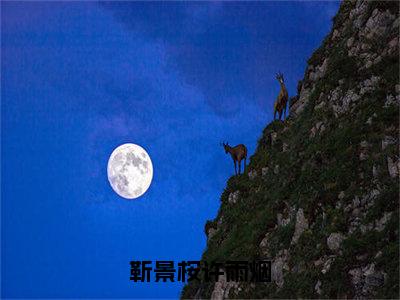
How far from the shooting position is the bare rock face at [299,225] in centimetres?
2666

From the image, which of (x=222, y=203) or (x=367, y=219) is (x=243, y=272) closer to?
(x=367, y=219)

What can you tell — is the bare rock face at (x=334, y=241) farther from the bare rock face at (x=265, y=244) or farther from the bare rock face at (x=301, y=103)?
the bare rock face at (x=301, y=103)

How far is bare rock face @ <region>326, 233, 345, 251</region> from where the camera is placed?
23781 millimetres

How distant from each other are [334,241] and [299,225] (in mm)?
3145

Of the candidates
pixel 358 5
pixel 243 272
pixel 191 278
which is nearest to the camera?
pixel 243 272

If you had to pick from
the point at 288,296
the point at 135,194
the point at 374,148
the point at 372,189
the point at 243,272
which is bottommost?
the point at 288,296

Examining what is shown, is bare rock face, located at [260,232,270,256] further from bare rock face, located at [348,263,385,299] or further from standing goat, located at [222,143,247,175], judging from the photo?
standing goat, located at [222,143,247,175]

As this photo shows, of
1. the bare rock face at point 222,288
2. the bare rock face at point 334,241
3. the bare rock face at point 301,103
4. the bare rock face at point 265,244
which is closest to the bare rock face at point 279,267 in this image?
the bare rock face at point 265,244

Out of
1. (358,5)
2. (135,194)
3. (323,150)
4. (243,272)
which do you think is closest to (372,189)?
(323,150)

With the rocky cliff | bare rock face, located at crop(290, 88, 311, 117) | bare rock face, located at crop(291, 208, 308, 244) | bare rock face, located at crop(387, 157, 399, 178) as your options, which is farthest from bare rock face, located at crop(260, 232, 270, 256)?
bare rock face, located at crop(290, 88, 311, 117)

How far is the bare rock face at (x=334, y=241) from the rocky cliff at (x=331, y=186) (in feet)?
0.15

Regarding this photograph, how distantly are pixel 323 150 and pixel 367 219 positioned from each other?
701 centimetres

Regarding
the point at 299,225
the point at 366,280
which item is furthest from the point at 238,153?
the point at 366,280

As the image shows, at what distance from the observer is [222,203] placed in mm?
39469
